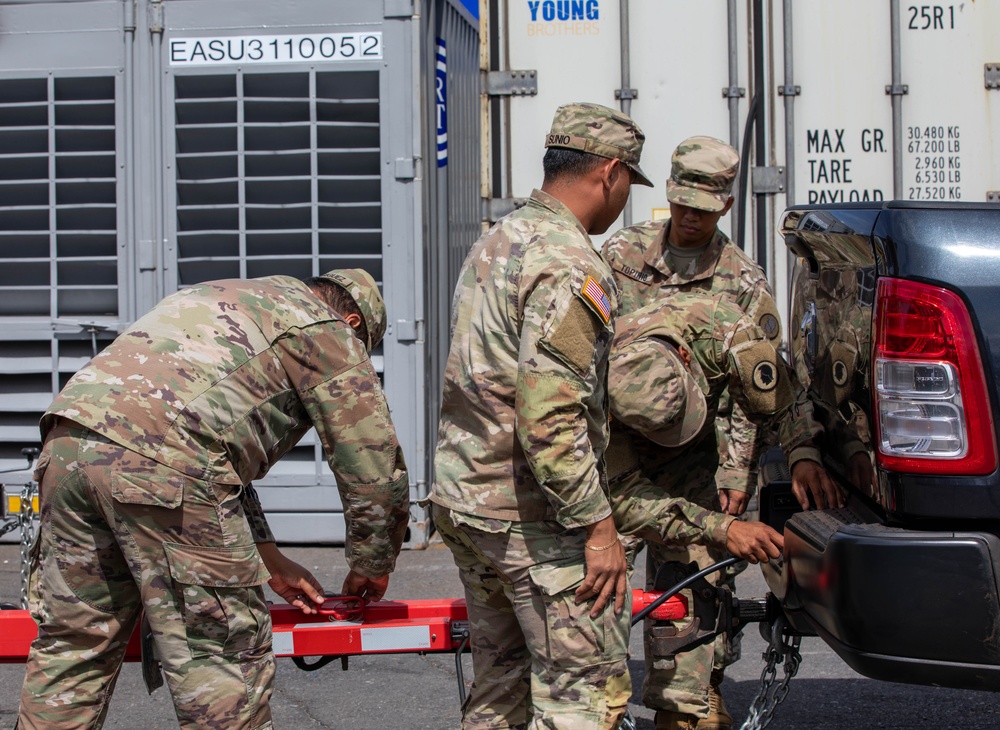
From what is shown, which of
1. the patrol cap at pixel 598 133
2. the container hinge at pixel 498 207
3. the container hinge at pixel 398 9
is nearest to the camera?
the patrol cap at pixel 598 133

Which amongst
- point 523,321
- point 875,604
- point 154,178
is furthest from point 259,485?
point 875,604

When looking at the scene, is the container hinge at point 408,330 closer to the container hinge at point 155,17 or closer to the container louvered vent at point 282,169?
the container louvered vent at point 282,169

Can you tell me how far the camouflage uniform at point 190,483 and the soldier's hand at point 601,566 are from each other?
532 mm

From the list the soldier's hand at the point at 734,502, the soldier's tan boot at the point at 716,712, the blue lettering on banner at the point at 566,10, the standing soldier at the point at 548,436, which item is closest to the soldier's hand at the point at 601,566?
the standing soldier at the point at 548,436

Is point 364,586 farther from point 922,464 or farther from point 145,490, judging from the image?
point 922,464

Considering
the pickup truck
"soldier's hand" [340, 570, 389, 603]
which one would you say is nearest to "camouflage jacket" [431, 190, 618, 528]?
"soldier's hand" [340, 570, 389, 603]

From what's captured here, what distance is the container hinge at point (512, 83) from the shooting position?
6242 mm

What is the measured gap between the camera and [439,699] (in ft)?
13.0

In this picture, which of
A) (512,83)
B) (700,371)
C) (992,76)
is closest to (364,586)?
(700,371)

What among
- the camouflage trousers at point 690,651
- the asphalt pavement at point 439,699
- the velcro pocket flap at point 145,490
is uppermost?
the velcro pocket flap at point 145,490

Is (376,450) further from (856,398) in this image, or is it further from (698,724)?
(698,724)

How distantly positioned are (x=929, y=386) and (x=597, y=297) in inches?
28.8

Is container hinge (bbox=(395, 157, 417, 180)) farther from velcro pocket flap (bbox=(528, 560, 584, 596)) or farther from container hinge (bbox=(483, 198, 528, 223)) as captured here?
velcro pocket flap (bbox=(528, 560, 584, 596))

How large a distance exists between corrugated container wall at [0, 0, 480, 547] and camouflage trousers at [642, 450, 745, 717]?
8.27 ft
